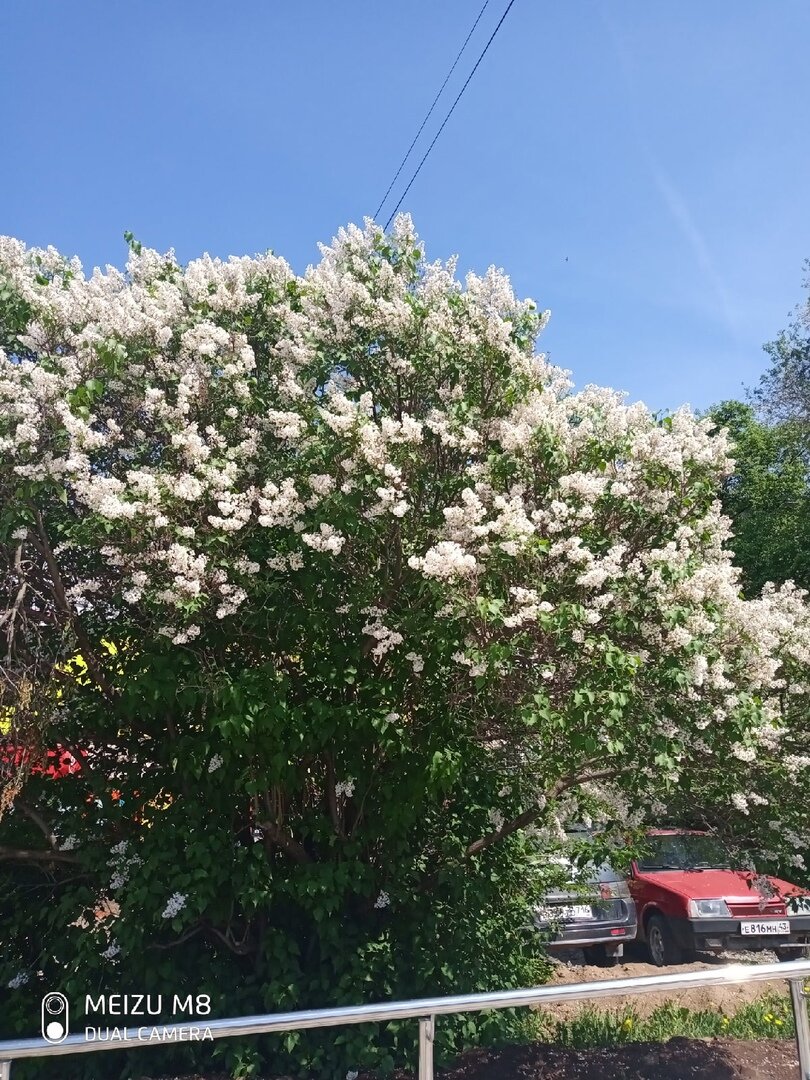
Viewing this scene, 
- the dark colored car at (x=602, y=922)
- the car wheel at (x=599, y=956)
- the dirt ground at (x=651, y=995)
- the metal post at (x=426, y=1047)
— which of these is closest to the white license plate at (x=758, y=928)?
the dirt ground at (x=651, y=995)

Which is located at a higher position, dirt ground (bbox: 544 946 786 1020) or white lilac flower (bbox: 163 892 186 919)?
white lilac flower (bbox: 163 892 186 919)

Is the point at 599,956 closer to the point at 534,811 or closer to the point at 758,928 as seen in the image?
the point at 758,928

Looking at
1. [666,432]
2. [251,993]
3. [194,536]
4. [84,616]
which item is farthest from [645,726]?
[84,616]

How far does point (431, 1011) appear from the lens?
10.3 ft

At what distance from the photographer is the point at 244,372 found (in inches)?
209

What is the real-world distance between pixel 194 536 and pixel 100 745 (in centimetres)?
213

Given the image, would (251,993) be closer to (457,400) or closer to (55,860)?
(55,860)

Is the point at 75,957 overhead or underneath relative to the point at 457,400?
underneath

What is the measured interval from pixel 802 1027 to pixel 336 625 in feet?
9.89

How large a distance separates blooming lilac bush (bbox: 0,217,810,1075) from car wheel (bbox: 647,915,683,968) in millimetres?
4041

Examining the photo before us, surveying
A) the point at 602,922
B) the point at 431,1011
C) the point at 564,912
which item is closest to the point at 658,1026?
the point at 564,912

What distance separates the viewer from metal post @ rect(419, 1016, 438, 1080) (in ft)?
11.0

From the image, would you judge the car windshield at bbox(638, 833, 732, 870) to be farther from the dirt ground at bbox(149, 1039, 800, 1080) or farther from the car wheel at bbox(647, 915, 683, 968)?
the car wheel at bbox(647, 915, 683, 968)

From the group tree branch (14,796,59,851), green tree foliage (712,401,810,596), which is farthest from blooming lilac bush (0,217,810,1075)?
green tree foliage (712,401,810,596)
